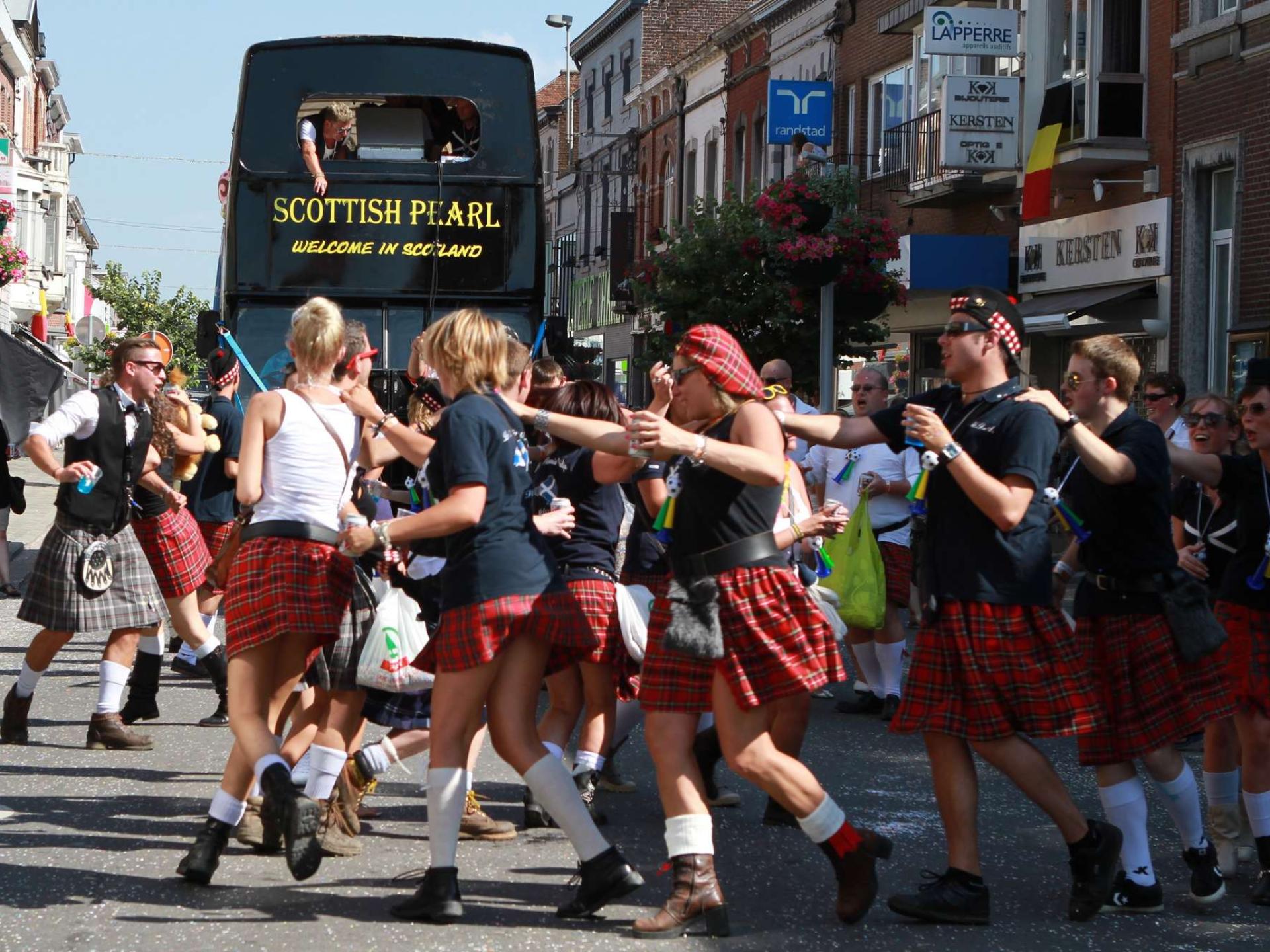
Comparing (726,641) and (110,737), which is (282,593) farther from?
(110,737)

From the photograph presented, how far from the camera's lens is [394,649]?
238 inches

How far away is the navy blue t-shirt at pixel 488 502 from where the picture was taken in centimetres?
532

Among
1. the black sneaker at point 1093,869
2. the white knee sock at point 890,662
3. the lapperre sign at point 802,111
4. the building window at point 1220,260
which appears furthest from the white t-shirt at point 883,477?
the lapperre sign at point 802,111

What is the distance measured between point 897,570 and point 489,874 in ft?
14.8

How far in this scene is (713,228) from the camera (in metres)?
24.5

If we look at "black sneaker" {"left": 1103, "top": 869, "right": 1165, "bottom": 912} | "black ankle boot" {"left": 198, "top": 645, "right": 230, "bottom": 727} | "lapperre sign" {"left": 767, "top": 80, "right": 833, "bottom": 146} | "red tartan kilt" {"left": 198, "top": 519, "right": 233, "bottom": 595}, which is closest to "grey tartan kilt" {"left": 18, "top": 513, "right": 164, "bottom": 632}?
"black ankle boot" {"left": 198, "top": 645, "right": 230, "bottom": 727}

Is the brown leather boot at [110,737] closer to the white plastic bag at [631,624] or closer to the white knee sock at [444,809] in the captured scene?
the white plastic bag at [631,624]

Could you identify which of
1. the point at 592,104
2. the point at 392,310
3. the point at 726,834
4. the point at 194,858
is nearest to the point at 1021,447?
the point at 726,834

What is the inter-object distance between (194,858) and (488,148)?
9.33m

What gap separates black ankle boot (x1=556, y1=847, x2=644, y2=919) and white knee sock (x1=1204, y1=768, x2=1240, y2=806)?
7.12 ft

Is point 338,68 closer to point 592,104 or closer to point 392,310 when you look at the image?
point 392,310

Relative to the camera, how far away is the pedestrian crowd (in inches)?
209

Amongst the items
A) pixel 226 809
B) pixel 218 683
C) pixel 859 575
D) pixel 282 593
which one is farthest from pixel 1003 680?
pixel 218 683

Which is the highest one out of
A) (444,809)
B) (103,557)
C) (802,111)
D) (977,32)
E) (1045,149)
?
(802,111)
